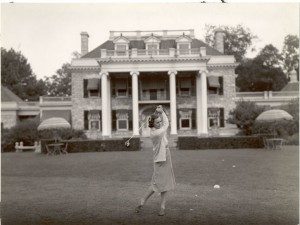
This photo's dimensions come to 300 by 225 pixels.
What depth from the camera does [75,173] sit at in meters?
14.7

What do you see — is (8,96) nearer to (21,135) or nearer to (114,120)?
(21,135)

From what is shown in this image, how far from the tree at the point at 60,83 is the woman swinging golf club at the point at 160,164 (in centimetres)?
3787

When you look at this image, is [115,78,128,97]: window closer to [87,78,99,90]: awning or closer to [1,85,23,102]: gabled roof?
[87,78,99,90]: awning

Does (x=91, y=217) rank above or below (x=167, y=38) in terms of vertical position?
below

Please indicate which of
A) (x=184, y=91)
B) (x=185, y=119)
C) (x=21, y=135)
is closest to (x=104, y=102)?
(x=185, y=119)

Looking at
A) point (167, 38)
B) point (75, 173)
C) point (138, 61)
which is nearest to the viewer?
point (75, 173)

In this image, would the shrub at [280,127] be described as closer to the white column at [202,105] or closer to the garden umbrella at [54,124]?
the white column at [202,105]

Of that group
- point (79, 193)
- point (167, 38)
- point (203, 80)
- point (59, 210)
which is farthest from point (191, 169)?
point (167, 38)

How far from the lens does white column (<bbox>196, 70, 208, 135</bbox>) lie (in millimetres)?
35472

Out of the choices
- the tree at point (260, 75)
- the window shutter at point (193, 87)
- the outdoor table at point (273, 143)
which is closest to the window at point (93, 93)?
the window shutter at point (193, 87)

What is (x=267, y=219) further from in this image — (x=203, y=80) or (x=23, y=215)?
(x=203, y=80)

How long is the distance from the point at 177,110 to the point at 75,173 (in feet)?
75.7

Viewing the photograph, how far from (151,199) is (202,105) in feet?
88.0

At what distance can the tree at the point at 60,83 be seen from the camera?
45031 millimetres
